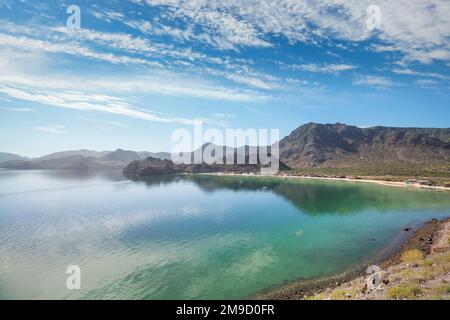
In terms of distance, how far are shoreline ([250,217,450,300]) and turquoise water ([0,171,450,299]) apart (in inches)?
42.3

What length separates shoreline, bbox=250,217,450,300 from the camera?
22.2 m

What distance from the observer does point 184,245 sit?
3588 cm

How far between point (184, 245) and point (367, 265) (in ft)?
71.2

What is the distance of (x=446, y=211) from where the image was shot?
2199 inches

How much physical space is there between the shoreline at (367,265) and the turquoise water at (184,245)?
107 cm

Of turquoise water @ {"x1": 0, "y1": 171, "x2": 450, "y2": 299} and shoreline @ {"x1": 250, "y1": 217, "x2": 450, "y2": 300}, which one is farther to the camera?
turquoise water @ {"x1": 0, "y1": 171, "x2": 450, "y2": 299}

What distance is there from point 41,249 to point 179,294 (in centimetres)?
2323

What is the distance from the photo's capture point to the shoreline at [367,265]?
22219 millimetres
